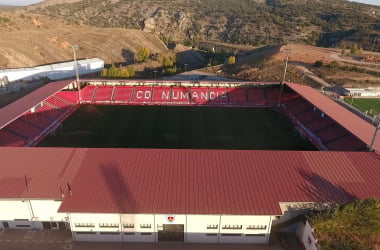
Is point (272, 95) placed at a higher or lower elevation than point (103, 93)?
higher

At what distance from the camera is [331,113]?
34.4 meters

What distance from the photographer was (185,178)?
20547 millimetres

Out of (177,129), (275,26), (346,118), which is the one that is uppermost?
(275,26)

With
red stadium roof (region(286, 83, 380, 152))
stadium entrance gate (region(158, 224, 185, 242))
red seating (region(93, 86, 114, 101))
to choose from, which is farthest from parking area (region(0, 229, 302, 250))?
red seating (region(93, 86, 114, 101))

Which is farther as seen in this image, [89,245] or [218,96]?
[218,96]

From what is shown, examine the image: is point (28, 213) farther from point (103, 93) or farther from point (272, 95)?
point (272, 95)

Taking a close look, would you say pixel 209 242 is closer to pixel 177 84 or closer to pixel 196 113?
pixel 196 113

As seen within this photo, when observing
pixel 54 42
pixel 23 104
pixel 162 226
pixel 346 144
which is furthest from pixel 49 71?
pixel 346 144

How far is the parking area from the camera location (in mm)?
18688

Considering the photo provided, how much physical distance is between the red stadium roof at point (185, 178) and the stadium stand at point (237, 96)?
26230mm

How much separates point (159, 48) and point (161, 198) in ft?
392

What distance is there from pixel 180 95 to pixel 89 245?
1370 inches

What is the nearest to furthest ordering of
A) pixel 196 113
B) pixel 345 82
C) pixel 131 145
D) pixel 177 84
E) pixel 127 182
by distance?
pixel 127 182 → pixel 131 145 → pixel 196 113 → pixel 177 84 → pixel 345 82

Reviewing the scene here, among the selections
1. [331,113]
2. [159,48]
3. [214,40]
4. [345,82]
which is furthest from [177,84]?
[214,40]
